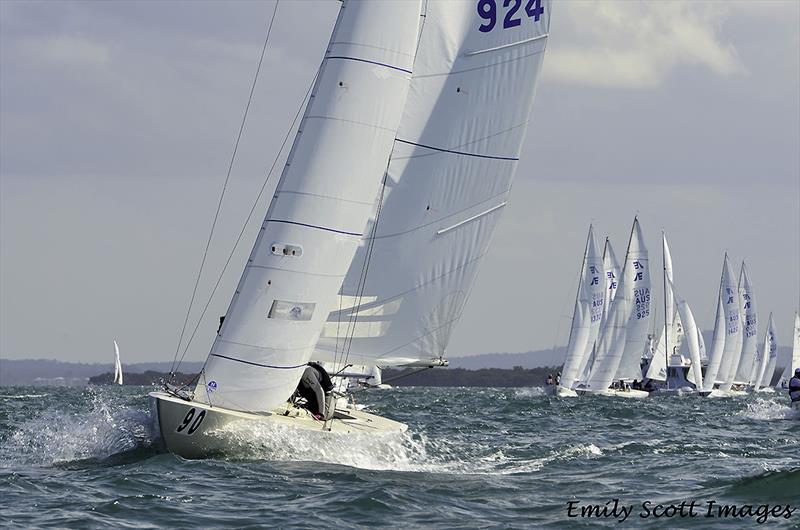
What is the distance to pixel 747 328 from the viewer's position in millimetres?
76500

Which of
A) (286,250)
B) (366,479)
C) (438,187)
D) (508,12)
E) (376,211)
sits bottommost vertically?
(366,479)

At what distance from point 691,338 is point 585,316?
564 inches

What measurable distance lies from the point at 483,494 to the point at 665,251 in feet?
203

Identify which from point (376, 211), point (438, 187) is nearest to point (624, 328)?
point (438, 187)

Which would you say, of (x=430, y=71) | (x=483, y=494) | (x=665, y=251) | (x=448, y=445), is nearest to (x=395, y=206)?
(x=430, y=71)

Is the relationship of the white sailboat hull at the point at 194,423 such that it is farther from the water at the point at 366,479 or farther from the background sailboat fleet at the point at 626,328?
the background sailboat fleet at the point at 626,328

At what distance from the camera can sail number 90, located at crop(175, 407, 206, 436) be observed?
14935 mm

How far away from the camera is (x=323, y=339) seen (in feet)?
61.5

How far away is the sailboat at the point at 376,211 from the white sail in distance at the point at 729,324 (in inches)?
2186

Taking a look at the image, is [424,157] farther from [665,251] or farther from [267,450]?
[665,251]

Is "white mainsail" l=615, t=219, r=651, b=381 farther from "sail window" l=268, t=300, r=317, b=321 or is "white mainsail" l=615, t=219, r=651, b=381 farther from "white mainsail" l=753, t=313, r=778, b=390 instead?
"sail window" l=268, t=300, r=317, b=321

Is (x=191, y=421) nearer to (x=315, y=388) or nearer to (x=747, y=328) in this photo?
(x=315, y=388)

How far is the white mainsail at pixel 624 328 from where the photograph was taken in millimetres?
60406

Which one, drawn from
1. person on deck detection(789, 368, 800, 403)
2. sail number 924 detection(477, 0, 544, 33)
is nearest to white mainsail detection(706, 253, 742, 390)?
person on deck detection(789, 368, 800, 403)
